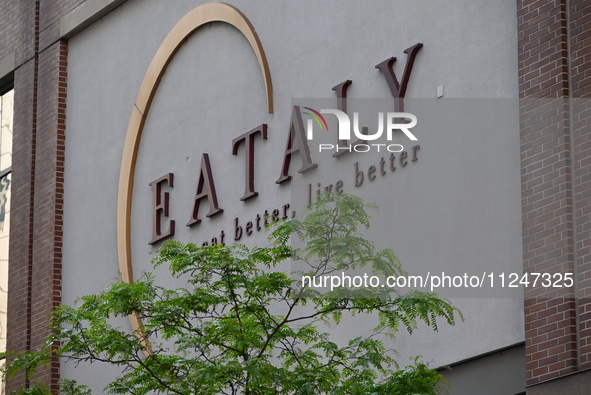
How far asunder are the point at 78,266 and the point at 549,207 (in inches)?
439

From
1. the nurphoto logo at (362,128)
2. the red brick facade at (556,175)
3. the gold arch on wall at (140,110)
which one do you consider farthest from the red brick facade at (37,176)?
the red brick facade at (556,175)

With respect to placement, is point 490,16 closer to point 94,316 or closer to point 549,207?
point 549,207

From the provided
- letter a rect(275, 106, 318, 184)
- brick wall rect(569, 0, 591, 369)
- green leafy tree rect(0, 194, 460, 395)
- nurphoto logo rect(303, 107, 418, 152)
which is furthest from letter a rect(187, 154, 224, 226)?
brick wall rect(569, 0, 591, 369)

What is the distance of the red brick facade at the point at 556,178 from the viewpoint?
1380cm

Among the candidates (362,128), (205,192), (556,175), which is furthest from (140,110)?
(556,175)

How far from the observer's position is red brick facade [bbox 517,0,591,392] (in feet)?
45.3

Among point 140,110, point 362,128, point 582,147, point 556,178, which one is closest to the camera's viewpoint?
point 582,147

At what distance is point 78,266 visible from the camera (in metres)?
23.2

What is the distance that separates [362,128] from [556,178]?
11.8 feet

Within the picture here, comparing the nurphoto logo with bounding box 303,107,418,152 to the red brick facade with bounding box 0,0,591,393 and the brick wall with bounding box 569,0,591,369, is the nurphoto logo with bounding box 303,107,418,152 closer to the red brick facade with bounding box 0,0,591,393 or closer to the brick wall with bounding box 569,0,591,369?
the red brick facade with bounding box 0,0,591,393

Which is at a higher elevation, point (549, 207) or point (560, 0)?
point (560, 0)

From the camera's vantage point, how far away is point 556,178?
14.2 m

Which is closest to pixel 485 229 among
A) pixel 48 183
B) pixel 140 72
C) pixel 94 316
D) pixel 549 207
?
pixel 549 207

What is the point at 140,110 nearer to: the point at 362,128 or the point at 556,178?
the point at 362,128
